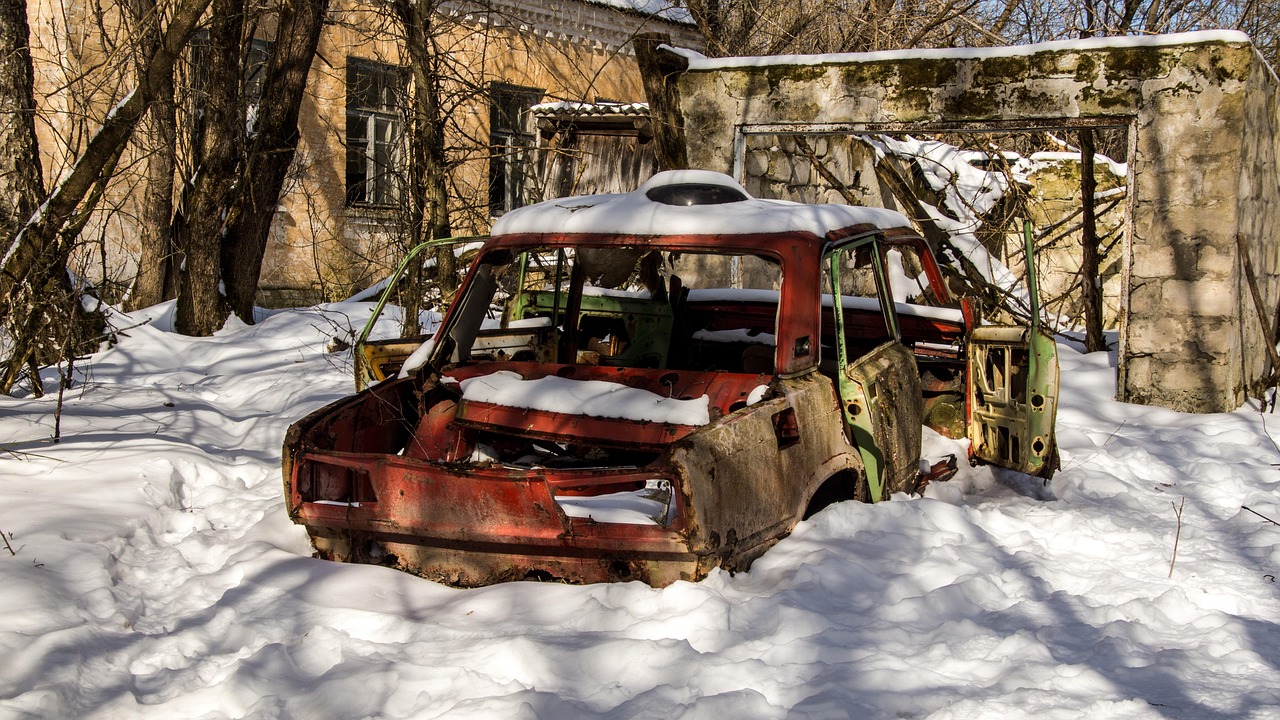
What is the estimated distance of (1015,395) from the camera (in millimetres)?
5809

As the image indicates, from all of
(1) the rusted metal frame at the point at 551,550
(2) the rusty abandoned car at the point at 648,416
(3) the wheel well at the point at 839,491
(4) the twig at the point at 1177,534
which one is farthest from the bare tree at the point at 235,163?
(4) the twig at the point at 1177,534

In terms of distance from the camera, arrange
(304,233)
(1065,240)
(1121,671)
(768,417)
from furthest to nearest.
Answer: (304,233), (1065,240), (768,417), (1121,671)

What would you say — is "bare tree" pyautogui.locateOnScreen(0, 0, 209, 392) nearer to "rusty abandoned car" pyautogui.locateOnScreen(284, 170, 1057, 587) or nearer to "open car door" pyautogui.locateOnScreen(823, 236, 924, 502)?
"rusty abandoned car" pyautogui.locateOnScreen(284, 170, 1057, 587)

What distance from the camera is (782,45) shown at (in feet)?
58.3

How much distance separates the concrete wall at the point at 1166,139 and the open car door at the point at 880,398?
143 inches

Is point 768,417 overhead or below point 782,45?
below

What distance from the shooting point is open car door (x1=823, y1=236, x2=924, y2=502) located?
463 centimetres

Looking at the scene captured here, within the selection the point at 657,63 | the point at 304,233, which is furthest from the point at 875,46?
the point at 304,233

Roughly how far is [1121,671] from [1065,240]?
12907 mm

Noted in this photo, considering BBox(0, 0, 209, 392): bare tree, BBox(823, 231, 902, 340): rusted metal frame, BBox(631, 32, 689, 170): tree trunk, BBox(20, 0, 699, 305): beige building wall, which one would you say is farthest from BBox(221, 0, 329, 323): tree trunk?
BBox(823, 231, 902, 340): rusted metal frame

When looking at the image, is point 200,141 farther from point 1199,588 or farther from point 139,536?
point 1199,588

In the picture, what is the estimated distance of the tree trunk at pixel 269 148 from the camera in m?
11.2

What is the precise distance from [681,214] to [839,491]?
4.68ft

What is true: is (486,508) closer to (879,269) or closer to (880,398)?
(880,398)
